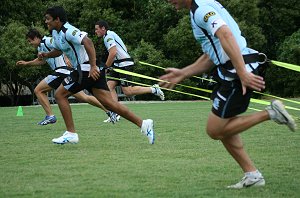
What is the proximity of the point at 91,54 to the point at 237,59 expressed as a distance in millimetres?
3837

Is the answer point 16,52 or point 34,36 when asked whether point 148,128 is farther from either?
point 16,52

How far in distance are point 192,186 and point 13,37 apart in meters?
25.5

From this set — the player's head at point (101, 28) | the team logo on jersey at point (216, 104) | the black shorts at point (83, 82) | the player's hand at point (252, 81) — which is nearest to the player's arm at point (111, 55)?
the player's head at point (101, 28)

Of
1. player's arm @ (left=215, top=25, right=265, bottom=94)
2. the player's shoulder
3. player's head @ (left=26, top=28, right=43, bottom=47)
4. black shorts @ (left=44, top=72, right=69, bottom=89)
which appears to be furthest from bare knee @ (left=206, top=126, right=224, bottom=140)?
the player's shoulder

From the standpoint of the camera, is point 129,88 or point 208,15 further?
point 129,88

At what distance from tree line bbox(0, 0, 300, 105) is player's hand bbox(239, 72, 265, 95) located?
24.6 meters

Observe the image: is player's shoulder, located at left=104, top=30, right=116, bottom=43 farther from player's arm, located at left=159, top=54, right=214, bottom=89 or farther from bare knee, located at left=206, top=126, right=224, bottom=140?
bare knee, located at left=206, top=126, right=224, bottom=140

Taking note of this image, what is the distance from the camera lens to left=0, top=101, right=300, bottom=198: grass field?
5.64 metres

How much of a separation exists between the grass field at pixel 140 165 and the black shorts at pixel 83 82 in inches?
32.8

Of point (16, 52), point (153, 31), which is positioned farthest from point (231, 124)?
point (153, 31)

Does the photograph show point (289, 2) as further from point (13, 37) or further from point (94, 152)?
point (94, 152)

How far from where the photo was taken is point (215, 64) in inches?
229

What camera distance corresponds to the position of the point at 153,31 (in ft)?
109

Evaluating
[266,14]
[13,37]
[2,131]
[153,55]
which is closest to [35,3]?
[13,37]
